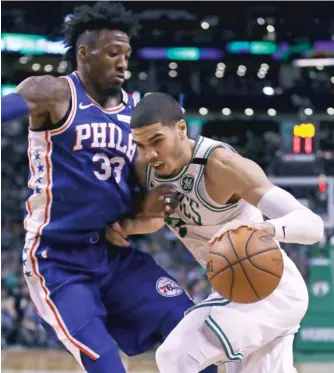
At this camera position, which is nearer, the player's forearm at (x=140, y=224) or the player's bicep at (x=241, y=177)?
the player's bicep at (x=241, y=177)

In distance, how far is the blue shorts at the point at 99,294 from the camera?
3.41m

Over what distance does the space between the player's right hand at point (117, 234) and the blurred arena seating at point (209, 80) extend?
6.45 meters

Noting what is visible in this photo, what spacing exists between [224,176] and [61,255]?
2.71 ft

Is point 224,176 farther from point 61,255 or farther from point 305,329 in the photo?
point 305,329

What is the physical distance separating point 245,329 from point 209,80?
13357 mm

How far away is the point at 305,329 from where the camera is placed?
971 cm

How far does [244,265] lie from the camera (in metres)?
2.93

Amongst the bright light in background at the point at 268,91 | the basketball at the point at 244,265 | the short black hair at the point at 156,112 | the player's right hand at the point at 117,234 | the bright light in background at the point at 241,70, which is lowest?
the bright light in background at the point at 268,91

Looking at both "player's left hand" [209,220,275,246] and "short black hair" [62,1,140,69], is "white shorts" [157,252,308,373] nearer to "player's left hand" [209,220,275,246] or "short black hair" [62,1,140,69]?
"player's left hand" [209,220,275,246]

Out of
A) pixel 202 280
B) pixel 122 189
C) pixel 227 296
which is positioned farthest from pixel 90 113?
pixel 202 280

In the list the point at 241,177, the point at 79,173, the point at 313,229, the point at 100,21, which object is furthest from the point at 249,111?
the point at 313,229

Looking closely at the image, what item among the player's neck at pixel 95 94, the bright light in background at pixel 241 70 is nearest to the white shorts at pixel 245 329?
the player's neck at pixel 95 94

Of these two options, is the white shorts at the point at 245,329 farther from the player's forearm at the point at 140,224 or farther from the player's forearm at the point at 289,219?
the player's forearm at the point at 140,224

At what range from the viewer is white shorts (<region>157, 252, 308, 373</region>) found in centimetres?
321
